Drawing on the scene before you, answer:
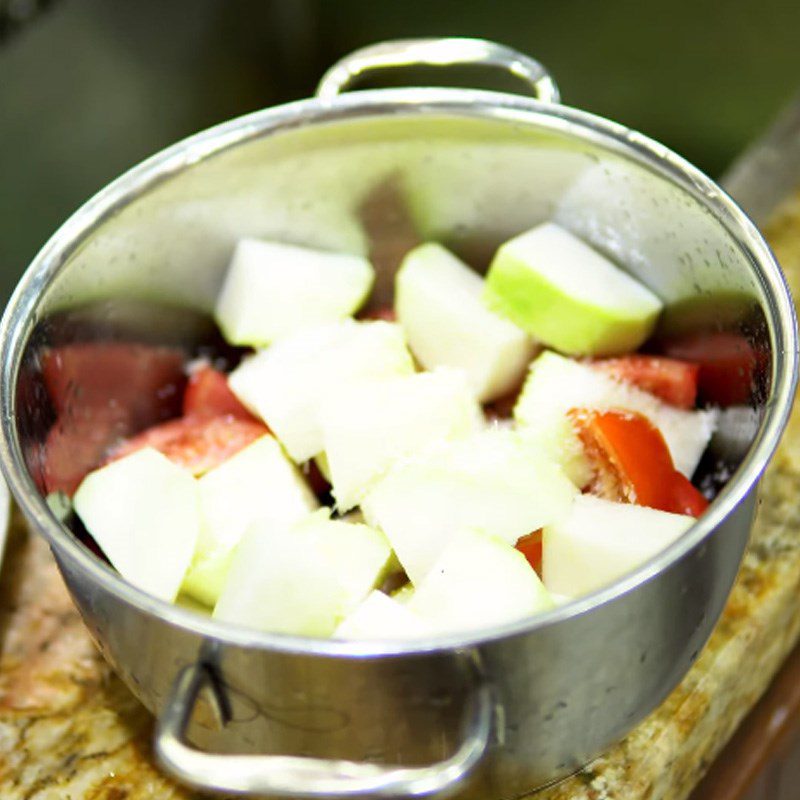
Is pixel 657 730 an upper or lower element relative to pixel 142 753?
upper

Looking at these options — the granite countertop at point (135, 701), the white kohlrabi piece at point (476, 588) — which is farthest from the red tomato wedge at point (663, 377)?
the white kohlrabi piece at point (476, 588)

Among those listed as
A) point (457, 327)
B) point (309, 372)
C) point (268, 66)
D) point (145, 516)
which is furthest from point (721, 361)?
point (268, 66)

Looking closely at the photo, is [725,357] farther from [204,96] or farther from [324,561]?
[204,96]

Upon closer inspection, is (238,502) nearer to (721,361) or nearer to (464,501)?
A: (464,501)

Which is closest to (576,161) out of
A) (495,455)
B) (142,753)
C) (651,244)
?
(651,244)

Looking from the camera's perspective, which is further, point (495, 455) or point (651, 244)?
point (651, 244)
